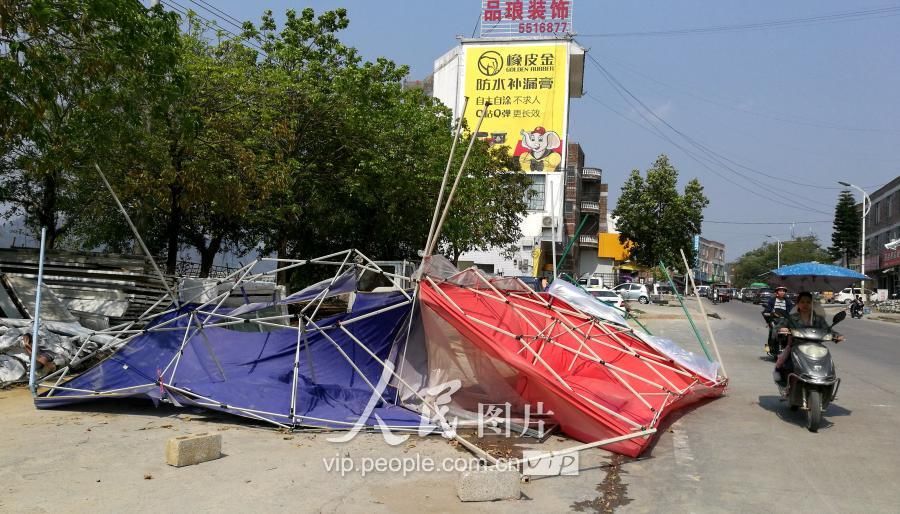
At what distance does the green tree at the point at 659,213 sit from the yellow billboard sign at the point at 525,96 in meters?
7.50

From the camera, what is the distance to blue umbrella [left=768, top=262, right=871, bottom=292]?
29.6ft

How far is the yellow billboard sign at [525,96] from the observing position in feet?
159

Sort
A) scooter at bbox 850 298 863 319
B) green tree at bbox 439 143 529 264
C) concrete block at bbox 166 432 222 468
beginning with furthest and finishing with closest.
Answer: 1. scooter at bbox 850 298 863 319
2. green tree at bbox 439 143 529 264
3. concrete block at bbox 166 432 222 468

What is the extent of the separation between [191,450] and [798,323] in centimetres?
675

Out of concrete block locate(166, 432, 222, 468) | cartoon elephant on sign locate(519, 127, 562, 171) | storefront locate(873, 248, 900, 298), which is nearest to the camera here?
concrete block locate(166, 432, 222, 468)

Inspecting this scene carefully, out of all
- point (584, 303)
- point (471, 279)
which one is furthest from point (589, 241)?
point (471, 279)

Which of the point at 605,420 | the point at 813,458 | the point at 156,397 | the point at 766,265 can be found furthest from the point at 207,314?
the point at 766,265

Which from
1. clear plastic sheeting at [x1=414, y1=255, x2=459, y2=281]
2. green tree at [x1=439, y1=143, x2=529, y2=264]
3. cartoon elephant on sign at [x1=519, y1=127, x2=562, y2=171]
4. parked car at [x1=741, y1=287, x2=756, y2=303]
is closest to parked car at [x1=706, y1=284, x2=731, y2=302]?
parked car at [x1=741, y1=287, x2=756, y2=303]

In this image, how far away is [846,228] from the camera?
64.9 meters

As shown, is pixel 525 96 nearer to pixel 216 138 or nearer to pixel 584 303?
pixel 216 138

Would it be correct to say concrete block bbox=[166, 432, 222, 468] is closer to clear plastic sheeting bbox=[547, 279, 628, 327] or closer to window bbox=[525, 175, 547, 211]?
clear plastic sheeting bbox=[547, 279, 628, 327]

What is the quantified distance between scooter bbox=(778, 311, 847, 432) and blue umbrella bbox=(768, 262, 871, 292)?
108cm

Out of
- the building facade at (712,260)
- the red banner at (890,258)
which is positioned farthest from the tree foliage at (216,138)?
the building facade at (712,260)

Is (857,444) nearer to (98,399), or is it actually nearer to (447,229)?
(98,399)
